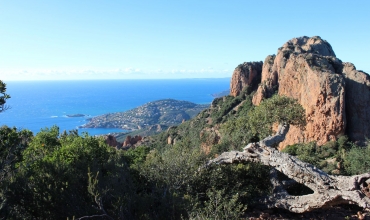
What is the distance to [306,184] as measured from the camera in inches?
335

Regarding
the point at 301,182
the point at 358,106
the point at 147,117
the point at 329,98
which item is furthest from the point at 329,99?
the point at 147,117

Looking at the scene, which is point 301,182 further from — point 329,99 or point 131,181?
point 329,99

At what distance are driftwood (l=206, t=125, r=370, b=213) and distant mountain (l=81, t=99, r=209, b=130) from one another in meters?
97.7

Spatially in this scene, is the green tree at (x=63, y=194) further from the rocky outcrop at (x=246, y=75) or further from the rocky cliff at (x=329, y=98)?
the rocky outcrop at (x=246, y=75)

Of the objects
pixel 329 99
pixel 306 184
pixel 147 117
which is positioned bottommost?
pixel 147 117

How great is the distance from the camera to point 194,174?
369 inches

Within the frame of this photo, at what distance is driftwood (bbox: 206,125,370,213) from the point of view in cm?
781

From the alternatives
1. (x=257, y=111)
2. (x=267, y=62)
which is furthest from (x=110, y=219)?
(x=267, y=62)

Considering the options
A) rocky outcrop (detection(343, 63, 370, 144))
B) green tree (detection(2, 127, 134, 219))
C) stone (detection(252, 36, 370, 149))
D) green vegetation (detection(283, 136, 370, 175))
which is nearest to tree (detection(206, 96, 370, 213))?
green vegetation (detection(283, 136, 370, 175))

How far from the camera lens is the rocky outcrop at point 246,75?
175 feet

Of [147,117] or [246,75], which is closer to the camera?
[246,75]

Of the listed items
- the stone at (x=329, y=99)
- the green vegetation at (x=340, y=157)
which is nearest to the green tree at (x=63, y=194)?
the green vegetation at (x=340, y=157)

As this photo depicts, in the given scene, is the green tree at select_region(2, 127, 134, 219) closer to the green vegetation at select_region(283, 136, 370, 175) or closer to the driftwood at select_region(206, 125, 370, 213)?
the driftwood at select_region(206, 125, 370, 213)

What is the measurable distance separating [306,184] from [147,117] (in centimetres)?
12055
